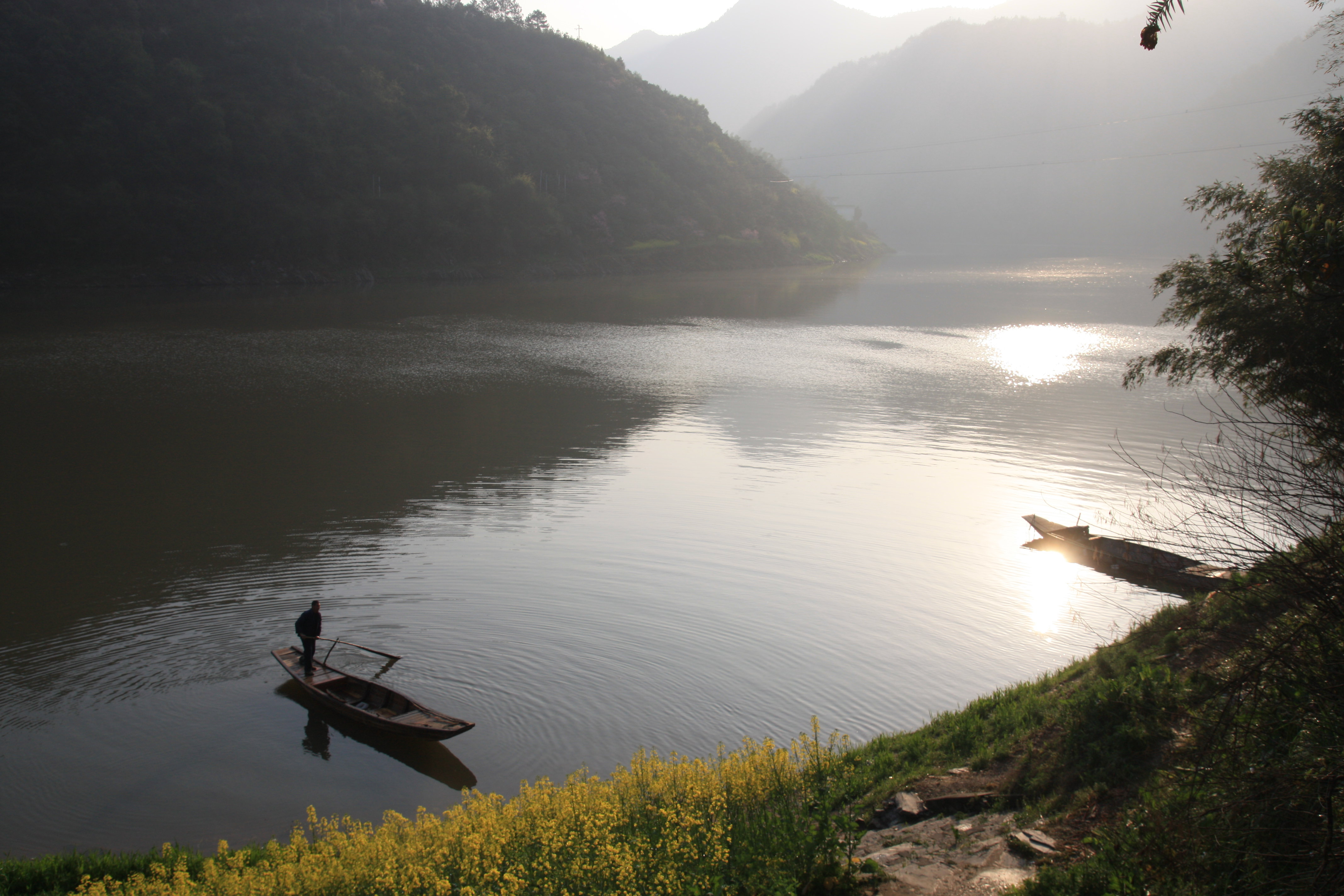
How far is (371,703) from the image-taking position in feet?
41.1

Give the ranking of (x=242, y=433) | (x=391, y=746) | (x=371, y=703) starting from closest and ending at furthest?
(x=391, y=746), (x=371, y=703), (x=242, y=433)

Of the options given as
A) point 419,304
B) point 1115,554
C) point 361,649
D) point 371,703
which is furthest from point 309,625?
point 419,304

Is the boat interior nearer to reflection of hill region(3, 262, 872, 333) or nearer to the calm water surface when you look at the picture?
A: the calm water surface

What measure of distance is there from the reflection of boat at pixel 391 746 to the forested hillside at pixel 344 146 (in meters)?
70.9

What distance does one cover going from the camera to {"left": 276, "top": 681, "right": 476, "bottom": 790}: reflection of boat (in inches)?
449

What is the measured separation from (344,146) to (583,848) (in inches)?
3659

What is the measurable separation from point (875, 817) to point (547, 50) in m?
125

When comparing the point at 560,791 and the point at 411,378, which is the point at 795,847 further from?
the point at 411,378

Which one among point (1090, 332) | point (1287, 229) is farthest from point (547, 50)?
point (1287, 229)

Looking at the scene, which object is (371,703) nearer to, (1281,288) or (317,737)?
(317,737)

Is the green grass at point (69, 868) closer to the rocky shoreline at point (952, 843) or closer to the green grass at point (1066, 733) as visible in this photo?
the rocky shoreline at point (952, 843)

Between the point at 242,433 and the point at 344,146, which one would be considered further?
the point at 344,146

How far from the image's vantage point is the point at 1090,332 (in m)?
57.0

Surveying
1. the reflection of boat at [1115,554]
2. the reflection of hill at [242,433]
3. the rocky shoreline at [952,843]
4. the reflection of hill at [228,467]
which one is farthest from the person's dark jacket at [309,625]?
the reflection of boat at [1115,554]
